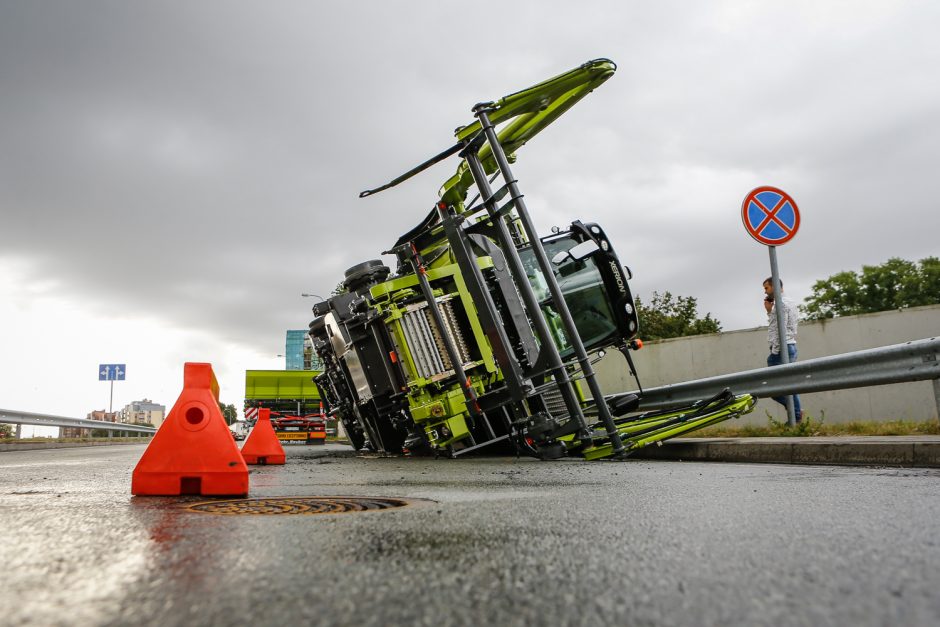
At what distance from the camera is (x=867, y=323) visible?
41.7 ft

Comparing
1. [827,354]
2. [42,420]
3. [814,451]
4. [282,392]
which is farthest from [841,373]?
[282,392]

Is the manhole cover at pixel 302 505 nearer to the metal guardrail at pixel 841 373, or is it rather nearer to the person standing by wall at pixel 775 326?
the metal guardrail at pixel 841 373

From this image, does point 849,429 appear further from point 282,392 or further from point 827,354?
point 282,392

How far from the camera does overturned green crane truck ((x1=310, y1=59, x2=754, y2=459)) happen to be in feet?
24.5

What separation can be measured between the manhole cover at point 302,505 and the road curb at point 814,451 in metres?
4.25

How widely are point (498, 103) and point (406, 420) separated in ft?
13.3

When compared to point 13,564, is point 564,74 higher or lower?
higher

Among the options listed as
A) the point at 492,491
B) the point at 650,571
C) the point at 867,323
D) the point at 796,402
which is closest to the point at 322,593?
the point at 650,571

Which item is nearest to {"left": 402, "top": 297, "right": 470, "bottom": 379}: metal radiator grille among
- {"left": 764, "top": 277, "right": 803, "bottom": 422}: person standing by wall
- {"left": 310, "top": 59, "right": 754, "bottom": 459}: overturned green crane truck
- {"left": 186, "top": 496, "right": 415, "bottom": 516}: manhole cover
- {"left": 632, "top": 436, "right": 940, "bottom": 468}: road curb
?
{"left": 310, "top": 59, "right": 754, "bottom": 459}: overturned green crane truck

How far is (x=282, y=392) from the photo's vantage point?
87.0 ft

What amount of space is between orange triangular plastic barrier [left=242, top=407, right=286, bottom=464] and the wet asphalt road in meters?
4.80

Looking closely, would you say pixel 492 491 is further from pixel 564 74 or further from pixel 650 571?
pixel 564 74

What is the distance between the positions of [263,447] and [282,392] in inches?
727

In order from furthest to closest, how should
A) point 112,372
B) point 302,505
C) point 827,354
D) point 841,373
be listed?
point 112,372
point 827,354
point 841,373
point 302,505
